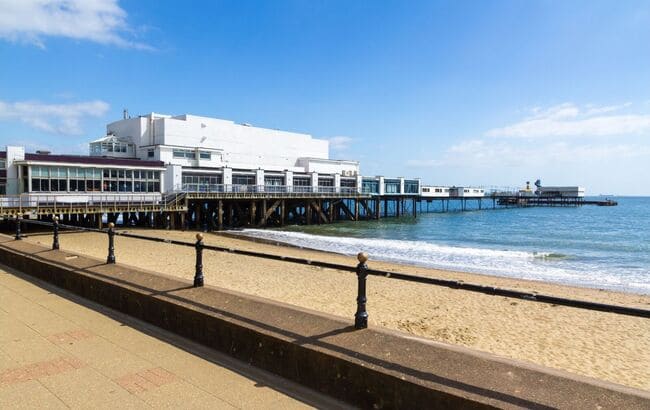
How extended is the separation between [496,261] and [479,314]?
13857 millimetres

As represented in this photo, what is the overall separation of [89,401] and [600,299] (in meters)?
15.2

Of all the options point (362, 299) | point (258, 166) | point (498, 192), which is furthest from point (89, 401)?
point (498, 192)

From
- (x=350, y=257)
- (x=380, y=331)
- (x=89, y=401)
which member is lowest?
(x=350, y=257)

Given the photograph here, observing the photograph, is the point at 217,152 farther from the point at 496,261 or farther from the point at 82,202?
the point at 496,261

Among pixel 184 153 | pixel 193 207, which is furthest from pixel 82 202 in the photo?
pixel 184 153

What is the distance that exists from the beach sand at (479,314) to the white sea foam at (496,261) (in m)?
2.52

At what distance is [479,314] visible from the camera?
1135 cm

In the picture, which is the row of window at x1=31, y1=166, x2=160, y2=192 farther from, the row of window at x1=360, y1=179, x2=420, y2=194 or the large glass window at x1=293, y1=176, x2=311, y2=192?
the row of window at x1=360, y1=179, x2=420, y2=194

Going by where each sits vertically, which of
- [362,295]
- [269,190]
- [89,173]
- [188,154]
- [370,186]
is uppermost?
[188,154]

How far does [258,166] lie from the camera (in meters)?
48.9

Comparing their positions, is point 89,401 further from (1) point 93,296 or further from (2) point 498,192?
(2) point 498,192

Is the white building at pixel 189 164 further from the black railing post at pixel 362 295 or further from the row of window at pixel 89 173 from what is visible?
the black railing post at pixel 362 295

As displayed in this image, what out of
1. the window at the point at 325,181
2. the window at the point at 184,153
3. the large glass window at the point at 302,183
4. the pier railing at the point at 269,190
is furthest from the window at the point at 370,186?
the window at the point at 184,153

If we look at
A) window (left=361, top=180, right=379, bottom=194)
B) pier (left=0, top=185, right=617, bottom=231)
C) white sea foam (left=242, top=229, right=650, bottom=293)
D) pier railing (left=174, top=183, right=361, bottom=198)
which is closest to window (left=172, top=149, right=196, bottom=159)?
pier railing (left=174, top=183, right=361, bottom=198)
